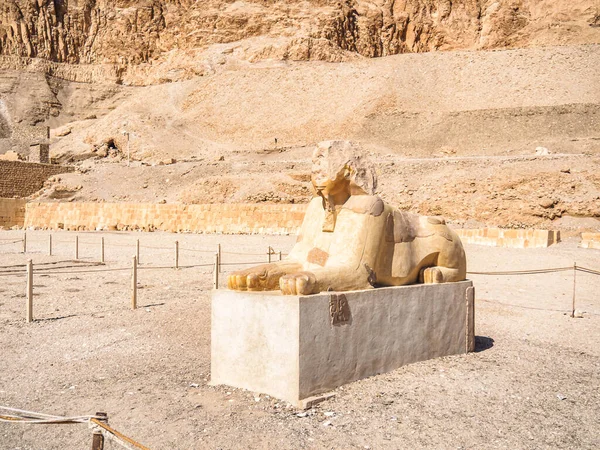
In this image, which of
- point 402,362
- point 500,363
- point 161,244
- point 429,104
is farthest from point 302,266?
point 429,104

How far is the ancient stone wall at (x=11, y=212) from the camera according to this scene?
28.8 m

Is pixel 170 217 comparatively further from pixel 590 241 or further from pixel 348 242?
pixel 348 242

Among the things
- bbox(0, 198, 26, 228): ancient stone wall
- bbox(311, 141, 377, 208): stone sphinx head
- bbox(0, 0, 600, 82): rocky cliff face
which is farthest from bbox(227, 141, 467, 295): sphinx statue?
bbox(0, 0, 600, 82): rocky cliff face

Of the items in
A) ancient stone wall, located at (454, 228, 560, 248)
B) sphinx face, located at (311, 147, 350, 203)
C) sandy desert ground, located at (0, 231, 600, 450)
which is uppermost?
sphinx face, located at (311, 147, 350, 203)

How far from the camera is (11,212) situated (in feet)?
95.7

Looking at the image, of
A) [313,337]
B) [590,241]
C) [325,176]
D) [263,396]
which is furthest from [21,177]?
[313,337]

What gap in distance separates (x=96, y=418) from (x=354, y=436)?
1.53m

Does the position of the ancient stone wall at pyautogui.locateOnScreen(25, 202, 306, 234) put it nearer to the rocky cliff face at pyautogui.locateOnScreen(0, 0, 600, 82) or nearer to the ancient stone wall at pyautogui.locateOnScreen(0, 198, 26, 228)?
the ancient stone wall at pyautogui.locateOnScreen(0, 198, 26, 228)

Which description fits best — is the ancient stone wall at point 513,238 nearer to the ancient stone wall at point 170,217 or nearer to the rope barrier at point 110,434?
the ancient stone wall at point 170,217

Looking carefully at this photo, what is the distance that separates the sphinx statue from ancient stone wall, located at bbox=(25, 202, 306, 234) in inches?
615

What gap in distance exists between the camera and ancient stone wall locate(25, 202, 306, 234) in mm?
21625

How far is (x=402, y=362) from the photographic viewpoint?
4727 mm

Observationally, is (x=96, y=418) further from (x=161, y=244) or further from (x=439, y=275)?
(x=161, y=244)

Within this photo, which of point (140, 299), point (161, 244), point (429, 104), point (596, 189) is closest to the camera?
point (140, 299)
